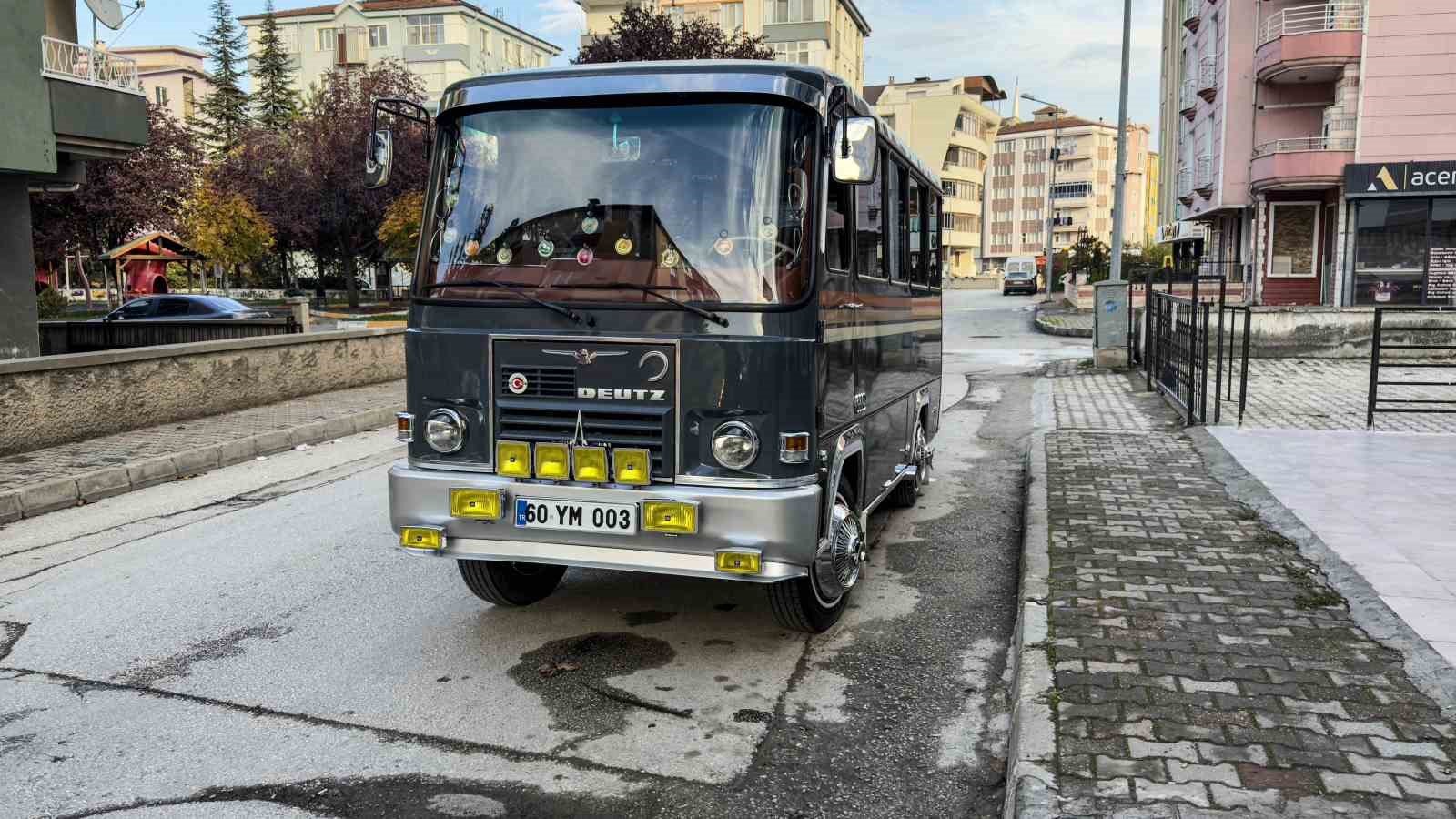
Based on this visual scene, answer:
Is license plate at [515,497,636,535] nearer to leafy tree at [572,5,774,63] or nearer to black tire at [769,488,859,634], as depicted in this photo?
black tire at [769,488,859,634]

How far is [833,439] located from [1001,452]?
6569 mm

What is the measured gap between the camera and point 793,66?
16.7 ft

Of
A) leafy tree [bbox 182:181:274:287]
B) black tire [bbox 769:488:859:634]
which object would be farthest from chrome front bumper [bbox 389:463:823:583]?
leafy tree [bbox 182:181:274:287]

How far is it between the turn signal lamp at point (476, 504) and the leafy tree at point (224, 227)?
4234 centimetres

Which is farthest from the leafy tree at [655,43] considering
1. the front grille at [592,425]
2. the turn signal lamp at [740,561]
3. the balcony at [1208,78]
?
the turn signal lamp at [740,561]

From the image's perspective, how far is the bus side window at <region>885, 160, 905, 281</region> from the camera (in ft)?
22.5

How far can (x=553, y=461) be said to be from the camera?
5.07 m

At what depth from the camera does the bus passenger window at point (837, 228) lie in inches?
204

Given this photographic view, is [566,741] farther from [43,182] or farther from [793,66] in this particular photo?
[43,182]

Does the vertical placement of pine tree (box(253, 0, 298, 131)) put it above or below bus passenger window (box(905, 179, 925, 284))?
above

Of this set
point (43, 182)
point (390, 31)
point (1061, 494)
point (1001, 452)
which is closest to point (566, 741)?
point (1061, 494)

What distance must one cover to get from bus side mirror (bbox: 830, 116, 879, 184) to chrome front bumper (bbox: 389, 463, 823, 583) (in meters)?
1.39

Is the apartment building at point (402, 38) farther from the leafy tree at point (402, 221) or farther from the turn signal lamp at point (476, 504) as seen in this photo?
the turn signal lamp at point (476, 504)

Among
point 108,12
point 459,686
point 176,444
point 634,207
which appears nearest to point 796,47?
point 108,12
